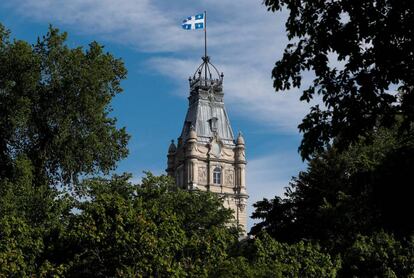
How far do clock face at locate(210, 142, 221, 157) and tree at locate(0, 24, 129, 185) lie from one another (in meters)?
67.0

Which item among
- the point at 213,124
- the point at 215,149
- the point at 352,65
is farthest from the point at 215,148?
the point at 352,65

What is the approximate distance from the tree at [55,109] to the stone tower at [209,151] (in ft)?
208

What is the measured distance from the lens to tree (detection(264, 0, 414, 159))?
13375 mm

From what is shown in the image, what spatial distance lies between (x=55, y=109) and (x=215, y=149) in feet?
228

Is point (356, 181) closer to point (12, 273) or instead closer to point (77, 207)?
point (12, 273)

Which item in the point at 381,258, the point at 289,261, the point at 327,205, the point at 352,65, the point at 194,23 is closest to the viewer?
the point at 352,65

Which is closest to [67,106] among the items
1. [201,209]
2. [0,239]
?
[0,239]

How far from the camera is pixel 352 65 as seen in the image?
1369 cm

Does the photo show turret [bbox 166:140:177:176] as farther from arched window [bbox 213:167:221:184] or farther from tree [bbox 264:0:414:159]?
tree [bbox 264:0:414:159]

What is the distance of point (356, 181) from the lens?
16.7 meters

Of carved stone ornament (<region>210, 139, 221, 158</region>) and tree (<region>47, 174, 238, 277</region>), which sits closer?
tree (<region>47, 174, 238, 277</region>)

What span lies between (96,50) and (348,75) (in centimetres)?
2775

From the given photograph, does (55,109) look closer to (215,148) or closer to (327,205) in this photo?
(327,205)

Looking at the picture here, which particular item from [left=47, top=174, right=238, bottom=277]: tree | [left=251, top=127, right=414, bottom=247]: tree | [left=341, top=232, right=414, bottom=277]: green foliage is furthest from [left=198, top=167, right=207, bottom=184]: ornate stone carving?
[left=47, top=174, right=238, bottom=277]: tree
